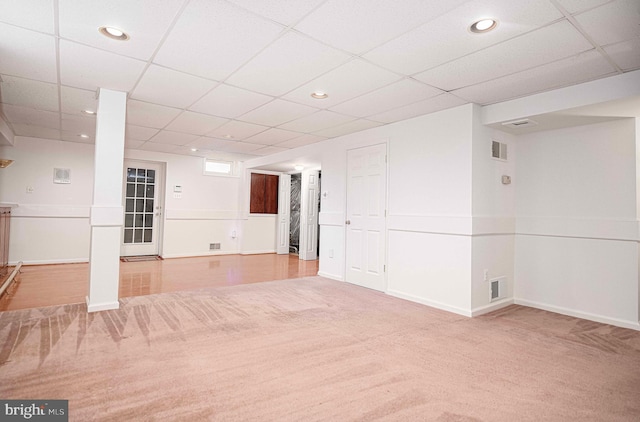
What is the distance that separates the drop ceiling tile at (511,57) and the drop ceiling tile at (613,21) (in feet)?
0.26

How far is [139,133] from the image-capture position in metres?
5.68

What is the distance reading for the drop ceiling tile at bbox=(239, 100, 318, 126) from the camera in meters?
4.03

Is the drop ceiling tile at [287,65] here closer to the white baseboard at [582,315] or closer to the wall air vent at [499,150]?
the wall air vent at [499,150]

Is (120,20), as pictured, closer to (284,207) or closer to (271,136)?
(271,136)

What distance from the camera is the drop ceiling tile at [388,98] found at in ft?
11.1

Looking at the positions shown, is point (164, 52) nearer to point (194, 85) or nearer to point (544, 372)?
point (194, 85)

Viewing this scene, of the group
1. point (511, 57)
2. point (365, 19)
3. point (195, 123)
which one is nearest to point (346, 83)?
point (365, 19)

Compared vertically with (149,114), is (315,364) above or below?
below

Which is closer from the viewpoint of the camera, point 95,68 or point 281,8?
point 281,8

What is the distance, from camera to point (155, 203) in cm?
782

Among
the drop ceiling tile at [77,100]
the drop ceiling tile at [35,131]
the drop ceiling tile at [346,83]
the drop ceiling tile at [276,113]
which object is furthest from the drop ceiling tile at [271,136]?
the drop ceiling tile at [35,131]

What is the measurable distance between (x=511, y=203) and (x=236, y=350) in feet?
12.2

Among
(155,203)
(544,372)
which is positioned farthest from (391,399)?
(155,203)

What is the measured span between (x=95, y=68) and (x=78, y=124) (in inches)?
106
